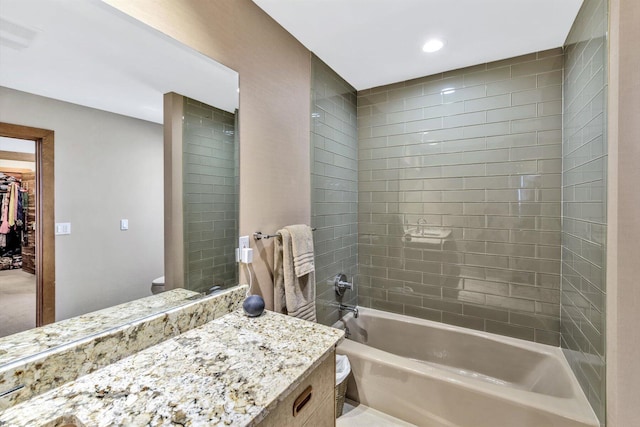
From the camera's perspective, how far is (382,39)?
192cm

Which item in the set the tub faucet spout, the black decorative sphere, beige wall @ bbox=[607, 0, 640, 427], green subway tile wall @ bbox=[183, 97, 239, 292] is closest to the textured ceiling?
beige wall @ bbox=[607, 0, 640, 427]

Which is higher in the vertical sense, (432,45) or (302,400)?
(432,45)

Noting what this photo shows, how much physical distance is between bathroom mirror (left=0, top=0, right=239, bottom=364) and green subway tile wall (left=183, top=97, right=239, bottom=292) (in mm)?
144

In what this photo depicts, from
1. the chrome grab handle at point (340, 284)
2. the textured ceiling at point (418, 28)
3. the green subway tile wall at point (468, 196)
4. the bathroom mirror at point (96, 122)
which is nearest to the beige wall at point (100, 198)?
the bathroom mirror at point (96, 122)

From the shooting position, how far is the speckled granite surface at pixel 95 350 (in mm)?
771

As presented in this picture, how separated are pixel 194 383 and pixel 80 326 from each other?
48 centimetres

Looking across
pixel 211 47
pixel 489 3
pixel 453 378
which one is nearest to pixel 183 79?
pixel 211 47

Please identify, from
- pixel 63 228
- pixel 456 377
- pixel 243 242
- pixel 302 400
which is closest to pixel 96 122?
pixel 63 228

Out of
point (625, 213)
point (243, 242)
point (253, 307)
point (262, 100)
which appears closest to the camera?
point (625, 213)

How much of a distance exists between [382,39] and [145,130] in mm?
1647

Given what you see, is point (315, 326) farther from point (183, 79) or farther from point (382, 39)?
point (382, 39)

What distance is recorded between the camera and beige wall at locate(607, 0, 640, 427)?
3.78ft

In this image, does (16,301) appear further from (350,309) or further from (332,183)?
(350,309)

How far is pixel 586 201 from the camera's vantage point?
156cm
